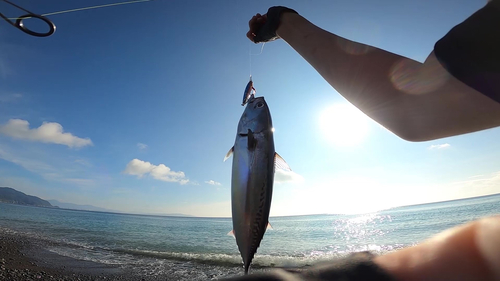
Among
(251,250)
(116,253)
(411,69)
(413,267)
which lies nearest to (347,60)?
(411,69)

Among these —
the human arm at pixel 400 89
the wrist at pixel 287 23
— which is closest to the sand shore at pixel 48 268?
the wrist at pixel 287 23

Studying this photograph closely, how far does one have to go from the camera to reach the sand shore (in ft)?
28.2

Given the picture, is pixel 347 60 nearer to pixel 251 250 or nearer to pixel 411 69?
pixel 411 69

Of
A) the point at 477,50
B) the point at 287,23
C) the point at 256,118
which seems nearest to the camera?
the point at 477,50

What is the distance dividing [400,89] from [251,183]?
1624mm

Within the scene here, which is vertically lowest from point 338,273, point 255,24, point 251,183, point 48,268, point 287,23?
point 48,268

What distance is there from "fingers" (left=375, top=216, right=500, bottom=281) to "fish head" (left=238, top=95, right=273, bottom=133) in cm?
197

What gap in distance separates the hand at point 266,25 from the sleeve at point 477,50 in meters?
0.95

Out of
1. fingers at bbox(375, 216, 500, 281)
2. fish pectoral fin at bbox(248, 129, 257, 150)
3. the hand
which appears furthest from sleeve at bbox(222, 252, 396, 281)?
fish pectoral fin at bbox(248, 129, 257, 150)

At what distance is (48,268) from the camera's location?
380 inches

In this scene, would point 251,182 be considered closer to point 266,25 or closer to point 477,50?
point 266,25

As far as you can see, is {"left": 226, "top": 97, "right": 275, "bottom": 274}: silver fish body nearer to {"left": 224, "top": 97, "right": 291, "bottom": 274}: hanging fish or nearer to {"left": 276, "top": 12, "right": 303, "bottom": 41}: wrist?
{"left": 224, "top": 97, "right": 291, "bottom": 274}: hanging fish

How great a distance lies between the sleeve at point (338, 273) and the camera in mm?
615

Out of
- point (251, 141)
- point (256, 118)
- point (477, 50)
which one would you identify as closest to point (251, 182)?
point (251, 141)
